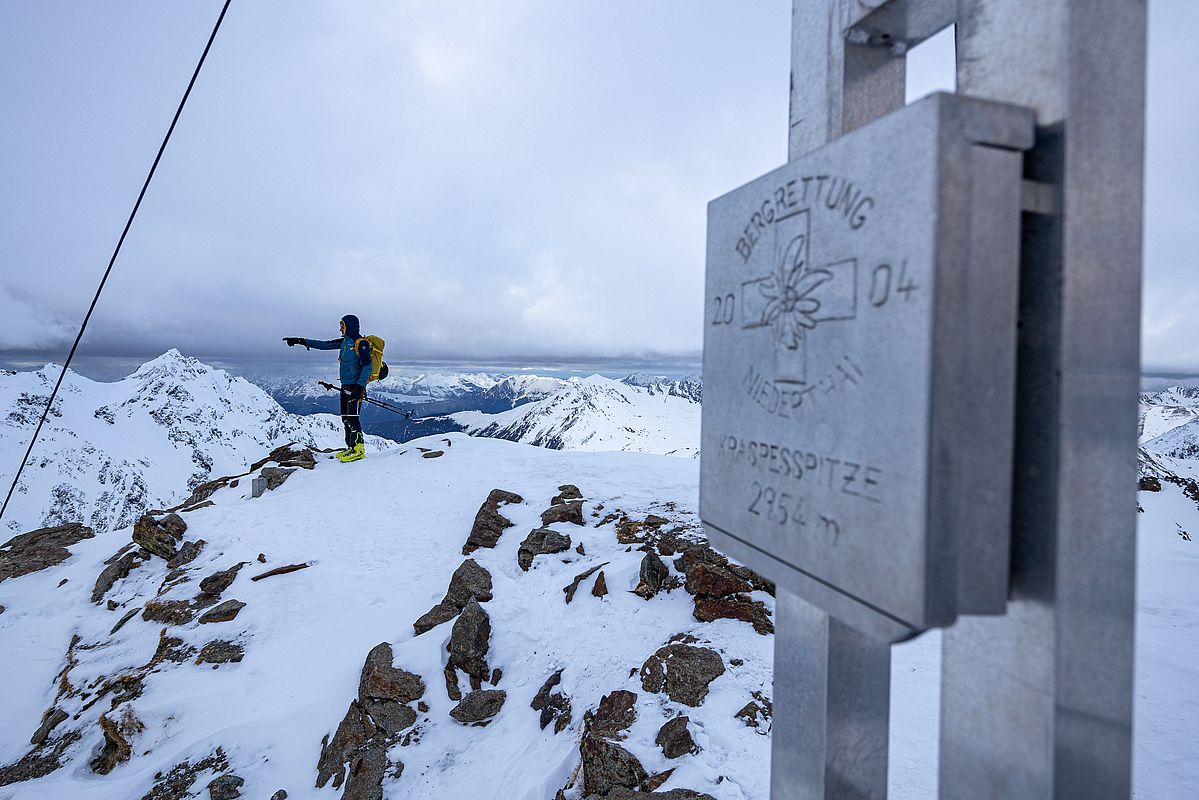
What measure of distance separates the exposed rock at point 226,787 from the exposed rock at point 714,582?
16.7 feet

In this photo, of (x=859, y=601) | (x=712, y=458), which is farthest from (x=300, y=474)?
(x=859, y=601)

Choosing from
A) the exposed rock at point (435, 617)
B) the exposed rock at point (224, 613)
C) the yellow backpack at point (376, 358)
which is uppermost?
the yellow backpack at point (376, 358)

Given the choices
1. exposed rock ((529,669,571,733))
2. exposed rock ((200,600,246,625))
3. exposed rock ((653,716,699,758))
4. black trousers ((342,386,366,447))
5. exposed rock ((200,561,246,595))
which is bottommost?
exposed rock ((200,600,246,625))

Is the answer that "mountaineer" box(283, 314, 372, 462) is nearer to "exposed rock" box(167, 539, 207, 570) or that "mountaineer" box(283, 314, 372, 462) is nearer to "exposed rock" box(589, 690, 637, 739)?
"exposed rock" box(167, 539, 207, 570)

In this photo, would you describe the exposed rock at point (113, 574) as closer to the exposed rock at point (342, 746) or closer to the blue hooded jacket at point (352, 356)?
the blue hooded jacket at point (352, 356)

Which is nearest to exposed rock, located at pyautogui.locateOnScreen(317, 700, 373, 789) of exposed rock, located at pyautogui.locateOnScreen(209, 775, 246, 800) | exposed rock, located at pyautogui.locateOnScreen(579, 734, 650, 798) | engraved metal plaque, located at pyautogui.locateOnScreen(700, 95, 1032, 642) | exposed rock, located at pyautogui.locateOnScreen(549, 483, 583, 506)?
exposed rock, located at pyautogui.locateOnScreen(209, 775, 246, 800)

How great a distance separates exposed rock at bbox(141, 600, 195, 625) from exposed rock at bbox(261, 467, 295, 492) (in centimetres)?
475

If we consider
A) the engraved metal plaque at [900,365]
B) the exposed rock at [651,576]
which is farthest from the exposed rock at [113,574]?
the engraved metal plaque at [900,365]

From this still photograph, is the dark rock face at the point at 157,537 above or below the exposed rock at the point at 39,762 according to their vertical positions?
above

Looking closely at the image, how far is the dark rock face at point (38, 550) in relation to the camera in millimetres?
11562

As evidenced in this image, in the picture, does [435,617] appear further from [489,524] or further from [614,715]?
[614,715]

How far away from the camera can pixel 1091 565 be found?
60.8 inches

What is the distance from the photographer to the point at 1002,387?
1520mm

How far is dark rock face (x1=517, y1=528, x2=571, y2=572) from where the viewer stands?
803 centimetres
